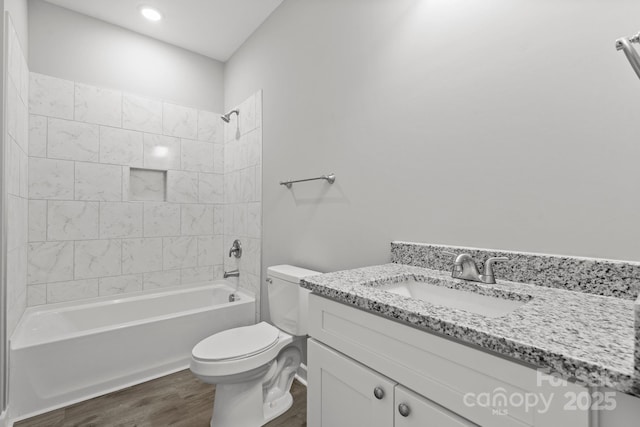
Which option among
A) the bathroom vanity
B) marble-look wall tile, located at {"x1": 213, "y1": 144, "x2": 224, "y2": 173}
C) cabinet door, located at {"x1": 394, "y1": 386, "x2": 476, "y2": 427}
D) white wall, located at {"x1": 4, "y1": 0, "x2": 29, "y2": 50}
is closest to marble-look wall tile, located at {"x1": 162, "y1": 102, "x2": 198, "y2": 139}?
marble-look wall tile, located at {"x1": 213, "y1": 144, "x2": 224, "y2": 173}

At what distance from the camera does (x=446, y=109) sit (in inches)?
47.0

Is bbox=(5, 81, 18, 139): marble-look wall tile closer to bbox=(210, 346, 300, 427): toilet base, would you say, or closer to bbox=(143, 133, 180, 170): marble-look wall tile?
bbox=(143, 133, 180, 170): marble-look wall tile

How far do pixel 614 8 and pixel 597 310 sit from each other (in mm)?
853

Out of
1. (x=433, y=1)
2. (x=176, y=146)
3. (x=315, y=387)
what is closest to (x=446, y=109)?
(x=433, y=1)

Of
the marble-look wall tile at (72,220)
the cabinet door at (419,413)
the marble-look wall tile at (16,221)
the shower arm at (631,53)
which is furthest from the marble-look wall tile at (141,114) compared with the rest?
the shower arm at (631,53)

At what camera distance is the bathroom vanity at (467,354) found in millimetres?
474

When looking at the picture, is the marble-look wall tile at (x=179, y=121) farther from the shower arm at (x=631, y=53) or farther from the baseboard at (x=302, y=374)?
the shower arm at (x=631, y=53)

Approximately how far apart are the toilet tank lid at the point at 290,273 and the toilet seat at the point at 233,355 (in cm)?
32

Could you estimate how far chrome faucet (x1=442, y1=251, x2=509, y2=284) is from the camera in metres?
0.99

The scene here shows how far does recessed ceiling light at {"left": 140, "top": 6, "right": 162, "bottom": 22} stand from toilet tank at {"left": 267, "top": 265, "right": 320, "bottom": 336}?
2204 mm

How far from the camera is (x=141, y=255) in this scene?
251 centimetres

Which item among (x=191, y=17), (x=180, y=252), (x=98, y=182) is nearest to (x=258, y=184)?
(x=180, y=252)

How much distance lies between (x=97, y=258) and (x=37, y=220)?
0.47 m

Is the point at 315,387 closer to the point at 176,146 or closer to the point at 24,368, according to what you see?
the point at 24,368
